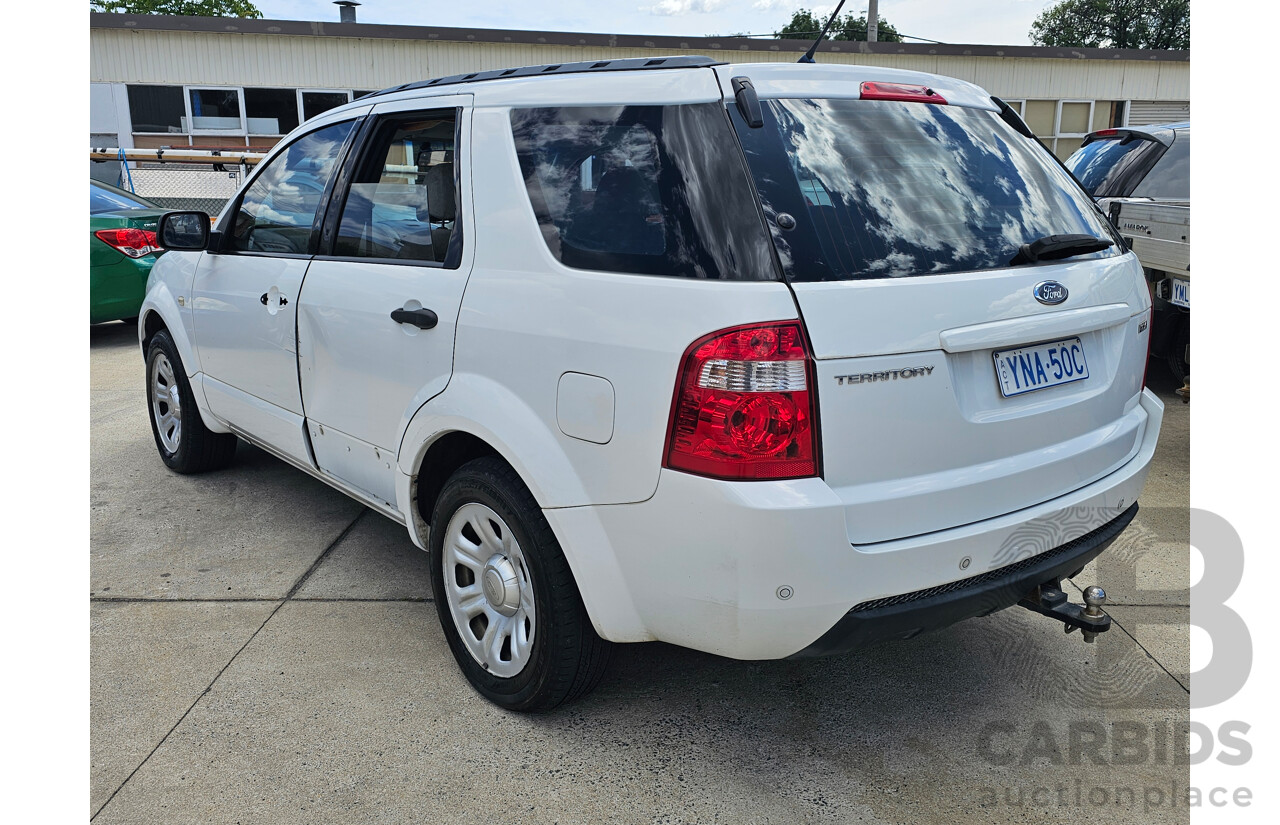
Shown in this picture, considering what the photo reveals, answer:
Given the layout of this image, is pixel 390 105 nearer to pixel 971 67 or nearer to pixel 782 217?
pixel 782 217

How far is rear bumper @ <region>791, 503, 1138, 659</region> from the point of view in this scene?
7.13 ft

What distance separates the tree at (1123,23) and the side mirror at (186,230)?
194ft

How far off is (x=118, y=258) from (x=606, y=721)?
26.0 ft

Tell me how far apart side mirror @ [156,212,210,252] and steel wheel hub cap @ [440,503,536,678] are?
7.36 feet

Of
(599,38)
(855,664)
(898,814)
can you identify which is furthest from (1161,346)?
(599,38)

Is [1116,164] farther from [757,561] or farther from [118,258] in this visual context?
[118,258]

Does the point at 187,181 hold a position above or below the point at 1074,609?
above

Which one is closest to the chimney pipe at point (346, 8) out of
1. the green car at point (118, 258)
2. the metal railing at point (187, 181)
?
the metal railing at point (187, 181)

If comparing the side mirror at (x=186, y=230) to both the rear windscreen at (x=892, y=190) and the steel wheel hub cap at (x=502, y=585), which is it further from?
the rear windscreen at (x=892, y=190)

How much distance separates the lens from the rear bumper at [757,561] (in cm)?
205

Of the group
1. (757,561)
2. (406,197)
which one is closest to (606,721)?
(757,561)

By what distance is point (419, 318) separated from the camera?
280 cm

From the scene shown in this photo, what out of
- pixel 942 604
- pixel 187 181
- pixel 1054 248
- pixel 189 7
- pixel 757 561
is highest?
pixel 189 7

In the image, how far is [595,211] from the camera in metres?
2.42
